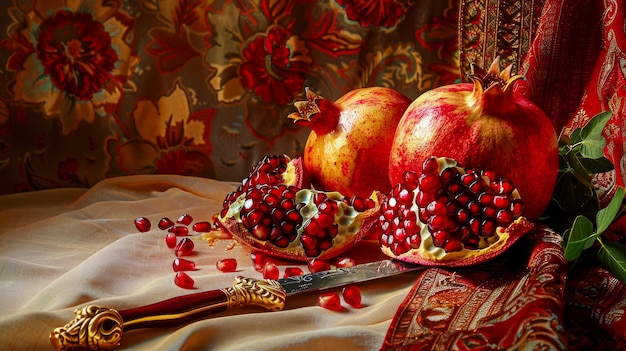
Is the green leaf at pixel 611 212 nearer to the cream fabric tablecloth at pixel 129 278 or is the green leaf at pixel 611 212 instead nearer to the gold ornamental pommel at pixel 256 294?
the cream fabric tablecloth at pixel 129 278

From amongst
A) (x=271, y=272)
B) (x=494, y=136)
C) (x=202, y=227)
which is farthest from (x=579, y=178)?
(x=202, y=227)

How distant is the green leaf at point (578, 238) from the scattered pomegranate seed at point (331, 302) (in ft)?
0.97

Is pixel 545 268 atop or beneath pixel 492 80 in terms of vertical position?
beneath

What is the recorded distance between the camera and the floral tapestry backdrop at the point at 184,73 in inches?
50.4

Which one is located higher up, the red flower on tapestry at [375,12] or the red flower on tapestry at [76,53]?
the red flower on tapestry at [375,12]

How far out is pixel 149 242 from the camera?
1.02 meters

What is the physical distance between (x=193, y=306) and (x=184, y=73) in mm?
713

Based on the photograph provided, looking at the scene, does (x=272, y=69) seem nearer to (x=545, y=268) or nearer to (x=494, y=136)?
(x=494, y=136)

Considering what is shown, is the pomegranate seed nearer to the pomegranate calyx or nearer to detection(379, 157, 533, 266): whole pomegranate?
detection(379, 157, 533, 266): whole pomegranate

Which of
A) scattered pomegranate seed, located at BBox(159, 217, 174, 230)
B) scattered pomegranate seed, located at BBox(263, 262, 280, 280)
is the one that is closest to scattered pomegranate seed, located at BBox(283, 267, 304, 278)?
scattered pomegranate seed, located at BBox(263, 262, 280, 280)

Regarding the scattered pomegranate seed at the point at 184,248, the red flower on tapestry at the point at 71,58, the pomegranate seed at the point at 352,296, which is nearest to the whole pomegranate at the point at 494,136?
the pomegranate seed at the point at 352,296

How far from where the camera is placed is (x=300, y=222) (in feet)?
3.24

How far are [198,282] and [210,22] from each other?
65 cm

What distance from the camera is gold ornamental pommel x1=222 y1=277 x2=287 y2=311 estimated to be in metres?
0.79
